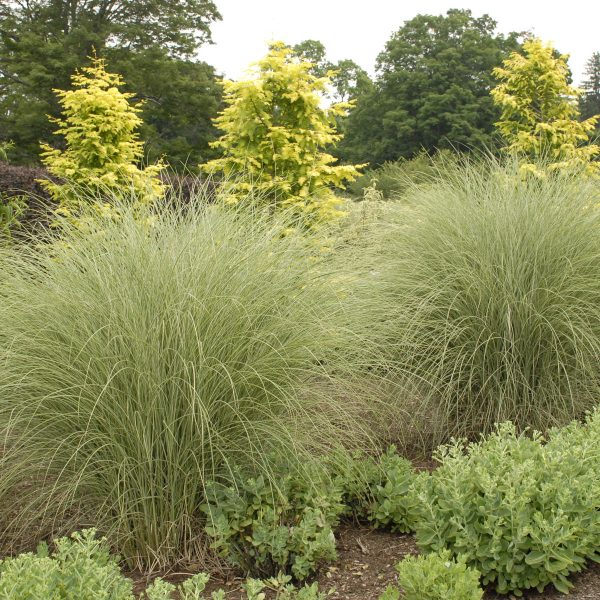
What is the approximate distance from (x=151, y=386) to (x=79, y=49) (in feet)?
78.6

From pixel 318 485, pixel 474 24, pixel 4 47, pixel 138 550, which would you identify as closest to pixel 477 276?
pixel 318 485

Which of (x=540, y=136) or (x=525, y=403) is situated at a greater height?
(x=540, y=136)

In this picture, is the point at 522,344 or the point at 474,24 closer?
the point at 522,344

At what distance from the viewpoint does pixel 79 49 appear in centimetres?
2400

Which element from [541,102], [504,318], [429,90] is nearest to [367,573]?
[504,318]

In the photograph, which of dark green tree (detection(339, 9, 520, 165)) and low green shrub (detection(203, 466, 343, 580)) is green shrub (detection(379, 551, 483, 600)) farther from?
dark green tree (detection(339, 9, 520, 165))

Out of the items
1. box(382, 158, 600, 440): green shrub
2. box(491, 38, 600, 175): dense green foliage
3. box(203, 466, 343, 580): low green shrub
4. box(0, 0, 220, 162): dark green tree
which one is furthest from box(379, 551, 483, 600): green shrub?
box(0, 0, 220, 162): dark green tree

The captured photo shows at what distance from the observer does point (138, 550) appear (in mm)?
2898

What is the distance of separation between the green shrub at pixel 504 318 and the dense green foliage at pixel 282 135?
204 cm

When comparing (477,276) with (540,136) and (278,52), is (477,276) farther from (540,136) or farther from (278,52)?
(540,136)

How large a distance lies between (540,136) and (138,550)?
867 cm

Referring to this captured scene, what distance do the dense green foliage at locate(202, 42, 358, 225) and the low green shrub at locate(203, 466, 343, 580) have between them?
363 cm

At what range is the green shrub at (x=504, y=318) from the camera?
409 cm

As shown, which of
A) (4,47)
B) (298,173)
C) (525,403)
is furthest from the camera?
(4,47)
